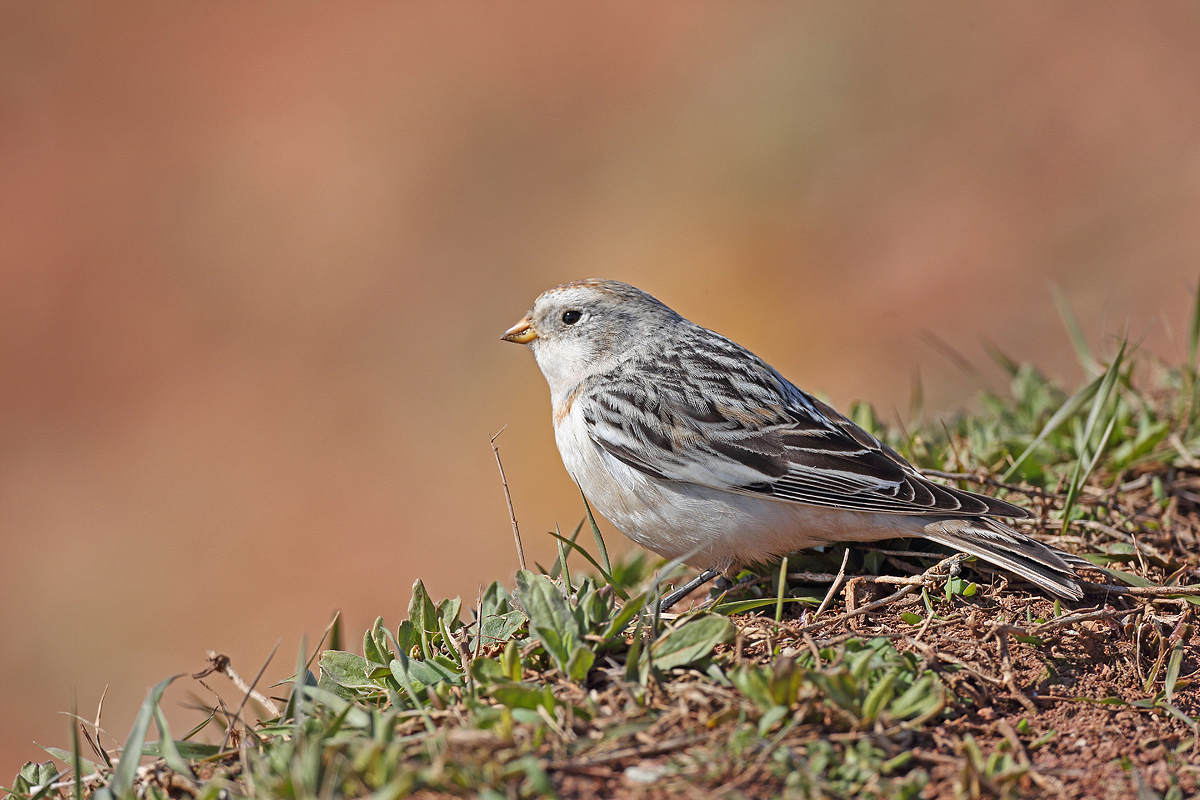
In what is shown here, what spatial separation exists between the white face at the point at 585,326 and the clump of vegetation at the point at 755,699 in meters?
1.43

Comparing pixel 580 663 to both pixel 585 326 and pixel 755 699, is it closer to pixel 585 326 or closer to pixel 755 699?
pixel 755 699

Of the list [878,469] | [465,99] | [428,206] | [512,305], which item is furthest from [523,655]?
[465,99]

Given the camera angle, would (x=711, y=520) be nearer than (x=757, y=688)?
No

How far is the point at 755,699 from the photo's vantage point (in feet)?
8.52

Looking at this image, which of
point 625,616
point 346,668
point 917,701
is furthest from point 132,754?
point 917,701

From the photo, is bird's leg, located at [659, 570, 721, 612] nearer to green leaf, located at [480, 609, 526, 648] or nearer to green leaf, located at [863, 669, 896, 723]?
green leaf, located at [480, 609, 526, 648]

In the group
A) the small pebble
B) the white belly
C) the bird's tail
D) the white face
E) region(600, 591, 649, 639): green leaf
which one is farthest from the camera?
the white face

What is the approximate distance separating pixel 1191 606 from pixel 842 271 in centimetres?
1135

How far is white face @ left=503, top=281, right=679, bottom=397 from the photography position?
15.9 ft

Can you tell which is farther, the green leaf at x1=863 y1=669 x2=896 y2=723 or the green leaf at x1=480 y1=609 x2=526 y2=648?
the green leaf at x1=480 y1=609 x2=526 y2=648

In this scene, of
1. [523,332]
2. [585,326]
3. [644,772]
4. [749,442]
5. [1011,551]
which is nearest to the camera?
[644,772]

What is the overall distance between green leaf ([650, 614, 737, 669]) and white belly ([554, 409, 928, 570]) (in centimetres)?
87

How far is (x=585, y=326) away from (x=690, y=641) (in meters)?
2.39

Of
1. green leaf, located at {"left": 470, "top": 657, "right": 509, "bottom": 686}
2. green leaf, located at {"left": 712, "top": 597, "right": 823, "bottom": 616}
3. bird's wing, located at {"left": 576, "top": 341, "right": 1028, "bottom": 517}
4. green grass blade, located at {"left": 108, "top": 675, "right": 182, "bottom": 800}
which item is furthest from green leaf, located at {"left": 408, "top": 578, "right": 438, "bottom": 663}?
bird's wing, located at {"left": 576, "top": 341, "right": 1028, "bottom": 517}
